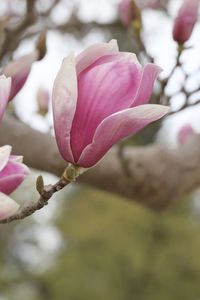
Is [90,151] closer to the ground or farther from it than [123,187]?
farther from it

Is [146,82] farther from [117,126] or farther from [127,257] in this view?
[127,257]

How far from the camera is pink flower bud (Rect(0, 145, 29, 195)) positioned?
56 centimetres

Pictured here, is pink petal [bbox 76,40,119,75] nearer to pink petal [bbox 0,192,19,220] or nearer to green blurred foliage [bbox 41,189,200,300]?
pink petal [bbox 0,192,19,220]

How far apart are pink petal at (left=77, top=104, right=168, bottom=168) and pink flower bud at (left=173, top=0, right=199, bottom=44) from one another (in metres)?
0.38

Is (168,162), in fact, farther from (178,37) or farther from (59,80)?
(59,80)

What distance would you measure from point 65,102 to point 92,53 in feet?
0.17

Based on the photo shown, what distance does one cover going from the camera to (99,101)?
580 mm

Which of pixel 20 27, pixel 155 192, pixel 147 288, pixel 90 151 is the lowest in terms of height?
pixel 147 288

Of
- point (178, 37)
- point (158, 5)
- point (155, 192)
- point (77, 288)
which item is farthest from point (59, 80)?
point (77, 288)

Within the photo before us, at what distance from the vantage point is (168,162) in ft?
4.48

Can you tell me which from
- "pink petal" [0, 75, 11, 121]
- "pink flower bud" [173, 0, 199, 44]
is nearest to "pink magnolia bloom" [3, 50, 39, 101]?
"pink petal" [0, 75, 11, 121]

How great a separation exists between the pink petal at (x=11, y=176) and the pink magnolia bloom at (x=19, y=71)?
169 mm

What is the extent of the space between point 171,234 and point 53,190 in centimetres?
Answer: 538

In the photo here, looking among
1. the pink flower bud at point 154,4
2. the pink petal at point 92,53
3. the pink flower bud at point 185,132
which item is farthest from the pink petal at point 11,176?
the pink flower bud at point 154,4
